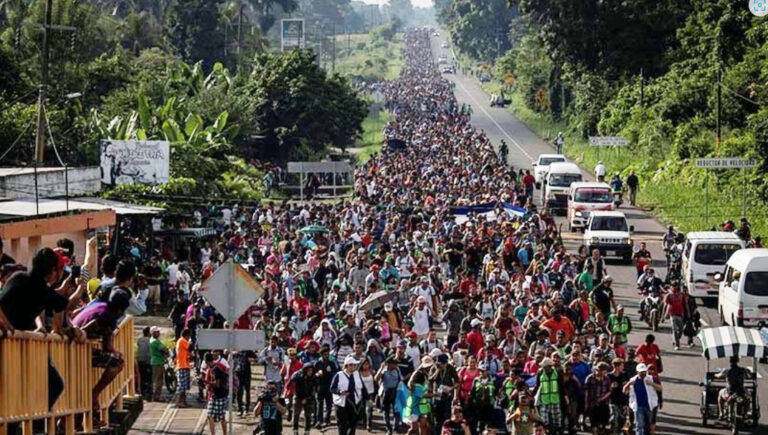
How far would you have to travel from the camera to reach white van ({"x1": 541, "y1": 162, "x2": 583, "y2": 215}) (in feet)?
170

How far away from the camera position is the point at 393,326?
25016 mm

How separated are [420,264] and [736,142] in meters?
23.6

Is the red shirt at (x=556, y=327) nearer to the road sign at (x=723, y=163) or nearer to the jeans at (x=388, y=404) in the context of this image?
the jeans at (x=388, y=404)

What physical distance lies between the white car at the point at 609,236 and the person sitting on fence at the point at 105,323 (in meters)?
28.4

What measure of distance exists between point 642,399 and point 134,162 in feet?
85.7

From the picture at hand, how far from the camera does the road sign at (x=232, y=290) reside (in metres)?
15.4

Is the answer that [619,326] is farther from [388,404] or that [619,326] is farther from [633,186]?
[633,186]

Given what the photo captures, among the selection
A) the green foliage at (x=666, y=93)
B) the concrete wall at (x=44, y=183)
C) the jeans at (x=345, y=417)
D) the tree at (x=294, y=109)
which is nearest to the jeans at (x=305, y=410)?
the jeans at (x=345, y=417)

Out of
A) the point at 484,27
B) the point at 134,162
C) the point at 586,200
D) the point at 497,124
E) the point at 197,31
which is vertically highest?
the point at 484,27

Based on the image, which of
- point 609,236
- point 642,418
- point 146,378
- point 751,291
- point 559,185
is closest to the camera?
point 642,418

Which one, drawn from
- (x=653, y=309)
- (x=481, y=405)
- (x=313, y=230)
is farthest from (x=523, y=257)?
(x=481, y=405)

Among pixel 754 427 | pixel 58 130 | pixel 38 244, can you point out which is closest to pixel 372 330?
pixel 754 427

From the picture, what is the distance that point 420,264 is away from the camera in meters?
31.7

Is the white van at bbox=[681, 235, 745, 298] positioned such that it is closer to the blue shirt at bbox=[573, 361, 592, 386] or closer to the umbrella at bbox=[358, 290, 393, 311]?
the umbrella at bbox=[358, 290, 393, 311]
